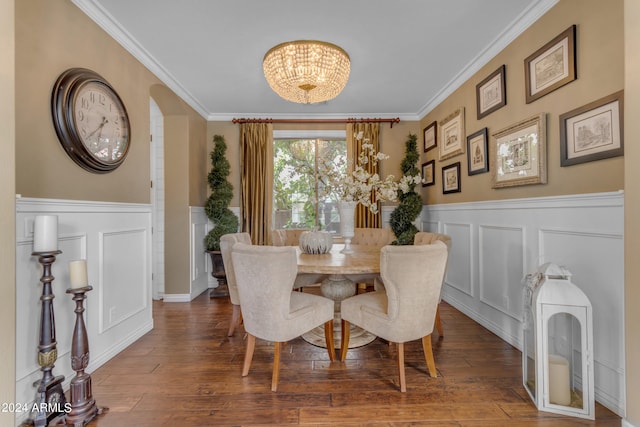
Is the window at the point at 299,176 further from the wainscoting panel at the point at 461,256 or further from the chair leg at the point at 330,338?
the chair leg at the point at 330,338


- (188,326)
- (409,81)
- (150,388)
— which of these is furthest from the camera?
(409,81)

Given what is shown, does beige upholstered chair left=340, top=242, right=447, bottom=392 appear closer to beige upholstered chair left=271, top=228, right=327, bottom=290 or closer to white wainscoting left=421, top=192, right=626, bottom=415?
white wainscoting left=421, top=192, right=626, bottom=415

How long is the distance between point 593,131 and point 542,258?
920 millimetres

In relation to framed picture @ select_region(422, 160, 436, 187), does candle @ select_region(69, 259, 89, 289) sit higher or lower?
lower

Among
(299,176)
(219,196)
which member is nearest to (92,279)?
(219,196)

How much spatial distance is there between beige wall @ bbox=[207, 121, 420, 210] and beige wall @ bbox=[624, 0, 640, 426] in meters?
3.19

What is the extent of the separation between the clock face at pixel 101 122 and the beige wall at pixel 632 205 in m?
3.16

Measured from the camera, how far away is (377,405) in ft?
5.62

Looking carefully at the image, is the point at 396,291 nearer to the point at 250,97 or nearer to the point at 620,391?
the point at 620,391

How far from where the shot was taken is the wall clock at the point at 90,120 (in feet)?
6.06

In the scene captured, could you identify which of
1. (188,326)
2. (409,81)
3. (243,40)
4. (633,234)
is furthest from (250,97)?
(633,234)

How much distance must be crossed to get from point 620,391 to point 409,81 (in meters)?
3.20

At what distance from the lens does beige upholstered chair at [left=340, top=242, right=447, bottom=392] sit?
173 cm

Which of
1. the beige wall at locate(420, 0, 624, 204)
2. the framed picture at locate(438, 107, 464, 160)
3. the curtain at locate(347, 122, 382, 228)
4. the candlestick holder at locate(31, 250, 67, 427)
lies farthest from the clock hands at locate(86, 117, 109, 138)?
the framed picture at locate(438, 107, 464, 160)
